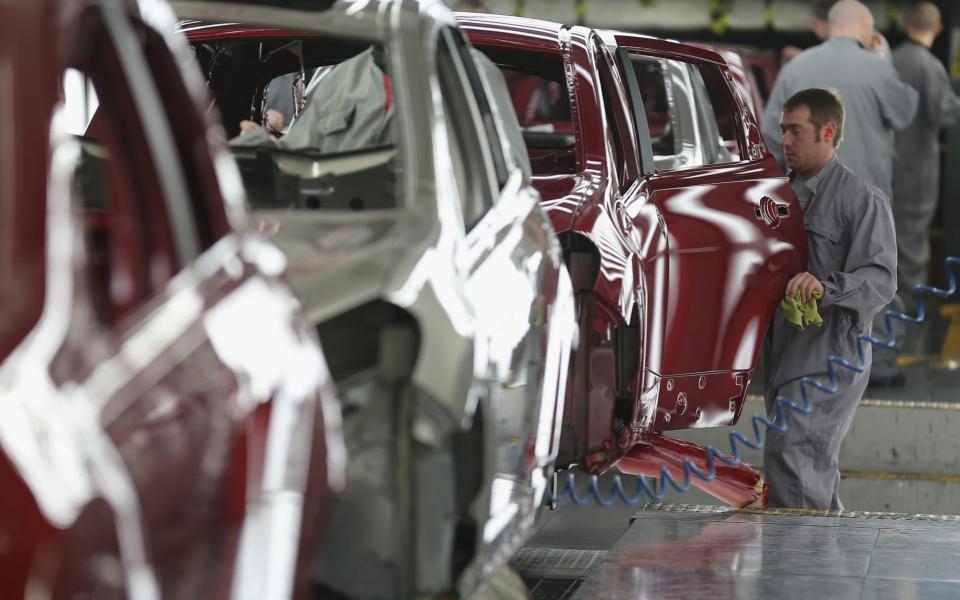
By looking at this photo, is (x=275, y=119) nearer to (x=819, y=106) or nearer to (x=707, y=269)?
(x=707, y=269)

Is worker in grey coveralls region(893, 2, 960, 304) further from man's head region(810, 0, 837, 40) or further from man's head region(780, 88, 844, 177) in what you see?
man's head region(780, 88, 844, 177)

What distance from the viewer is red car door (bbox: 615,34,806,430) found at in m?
5.93

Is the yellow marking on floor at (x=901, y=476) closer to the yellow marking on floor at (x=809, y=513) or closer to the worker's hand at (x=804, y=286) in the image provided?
the yellow marking on floor at (x=809, y=513)

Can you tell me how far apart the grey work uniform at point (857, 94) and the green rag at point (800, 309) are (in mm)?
2767

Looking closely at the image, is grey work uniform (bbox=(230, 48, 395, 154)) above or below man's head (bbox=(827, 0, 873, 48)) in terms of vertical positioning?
below

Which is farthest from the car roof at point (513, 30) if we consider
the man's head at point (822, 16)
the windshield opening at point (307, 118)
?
the man's head at point (822, 16)

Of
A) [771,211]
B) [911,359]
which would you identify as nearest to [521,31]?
[771,211]

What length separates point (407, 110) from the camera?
366 cm

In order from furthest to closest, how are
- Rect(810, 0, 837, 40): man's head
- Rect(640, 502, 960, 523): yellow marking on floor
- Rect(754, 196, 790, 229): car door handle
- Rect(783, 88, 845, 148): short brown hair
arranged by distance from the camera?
Rect(810, 0, 837, 40): man's head → Rect(783, 88, 845, 148): short brown hair → Rect(754, 196, 790, 229): car door handle → Rect(640, 502, 960, 523): yellow marking on floor

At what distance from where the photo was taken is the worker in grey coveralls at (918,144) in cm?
1089

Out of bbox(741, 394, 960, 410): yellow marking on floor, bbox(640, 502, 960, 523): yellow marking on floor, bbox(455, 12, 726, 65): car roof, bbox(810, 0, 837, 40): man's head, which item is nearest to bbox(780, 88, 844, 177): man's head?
bbox(455, 12, 726, 65): car roof

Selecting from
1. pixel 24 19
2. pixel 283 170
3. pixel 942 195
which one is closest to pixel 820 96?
pixel 283 170

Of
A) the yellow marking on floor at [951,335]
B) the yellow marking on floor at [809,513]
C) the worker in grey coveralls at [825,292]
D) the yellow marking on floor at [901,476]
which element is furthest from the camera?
the yellow marking on floor at [951,335]

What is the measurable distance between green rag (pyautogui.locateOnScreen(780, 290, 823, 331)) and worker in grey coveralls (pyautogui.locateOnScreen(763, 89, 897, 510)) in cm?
9
